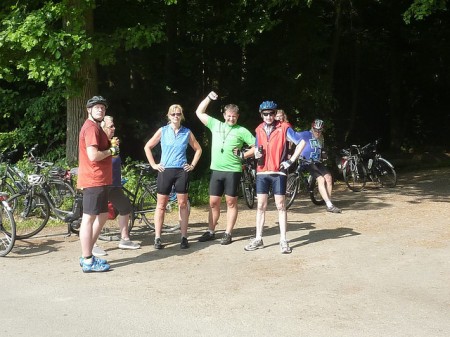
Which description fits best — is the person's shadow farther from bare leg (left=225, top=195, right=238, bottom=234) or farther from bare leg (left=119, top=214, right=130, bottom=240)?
bare leg (left=119, top=214, right=130, bottom=240)

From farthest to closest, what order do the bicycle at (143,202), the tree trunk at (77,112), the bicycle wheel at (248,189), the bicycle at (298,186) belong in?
the tree trunk at (77,112) → the bicycle wheel at (248,189) → the bicycle at (298,186) → the bicycle at (143,202)

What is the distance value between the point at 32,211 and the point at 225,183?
301cm

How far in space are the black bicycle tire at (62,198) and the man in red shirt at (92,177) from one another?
7.13ft

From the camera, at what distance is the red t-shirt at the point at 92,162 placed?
7000 millimetres

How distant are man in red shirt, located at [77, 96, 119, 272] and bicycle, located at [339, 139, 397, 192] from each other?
25.5 ft

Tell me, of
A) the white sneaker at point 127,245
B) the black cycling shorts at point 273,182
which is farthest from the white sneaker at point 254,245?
the white sneaker at point 127,245

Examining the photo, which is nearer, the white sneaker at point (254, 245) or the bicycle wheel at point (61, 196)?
the white sneaker at point (254, 245)

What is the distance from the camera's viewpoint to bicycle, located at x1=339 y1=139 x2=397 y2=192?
13891mm

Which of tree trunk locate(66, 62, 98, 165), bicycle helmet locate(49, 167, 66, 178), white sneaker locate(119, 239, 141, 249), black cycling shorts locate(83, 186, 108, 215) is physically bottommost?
white sneaker locate(119, 239, 141, 249)

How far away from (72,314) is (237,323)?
1478 mm

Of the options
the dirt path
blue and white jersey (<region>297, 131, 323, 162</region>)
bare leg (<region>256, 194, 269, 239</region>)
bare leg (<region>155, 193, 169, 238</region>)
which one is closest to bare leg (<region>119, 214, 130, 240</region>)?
the dirt path

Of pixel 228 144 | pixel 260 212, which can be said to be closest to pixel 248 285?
pixel 260 212

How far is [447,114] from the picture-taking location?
76.5 feet

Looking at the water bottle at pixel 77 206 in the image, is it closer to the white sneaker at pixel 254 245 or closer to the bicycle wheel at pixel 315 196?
the white sneaker at pixel 254 245
